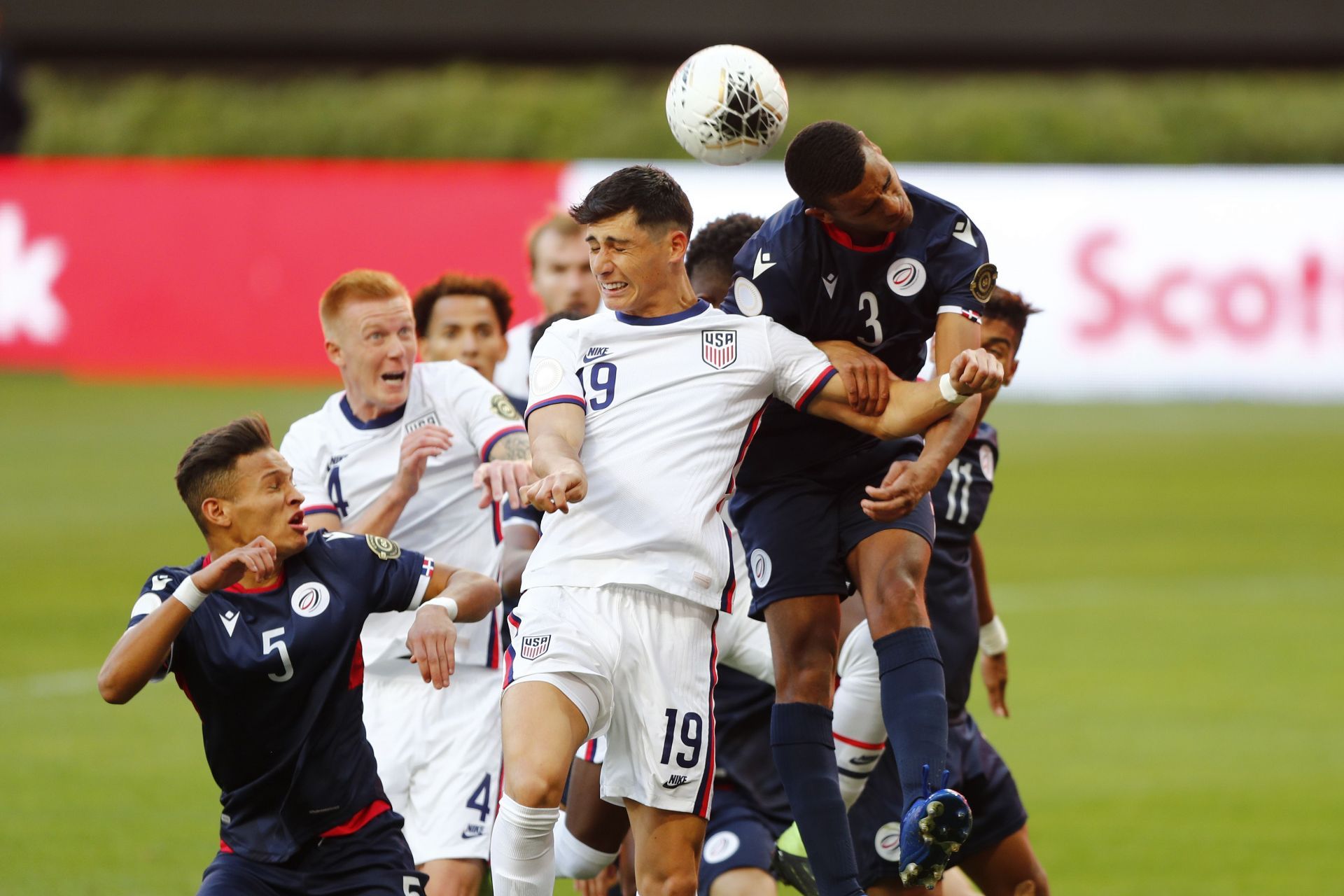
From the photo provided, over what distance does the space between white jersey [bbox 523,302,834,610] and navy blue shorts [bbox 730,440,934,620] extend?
0.34 metres

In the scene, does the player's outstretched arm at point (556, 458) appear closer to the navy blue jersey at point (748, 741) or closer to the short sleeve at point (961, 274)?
the short sleeve at point (961, 274)

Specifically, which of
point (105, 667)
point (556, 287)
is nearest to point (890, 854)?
point (105, 667)

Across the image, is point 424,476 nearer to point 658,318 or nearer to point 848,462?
point 658,318

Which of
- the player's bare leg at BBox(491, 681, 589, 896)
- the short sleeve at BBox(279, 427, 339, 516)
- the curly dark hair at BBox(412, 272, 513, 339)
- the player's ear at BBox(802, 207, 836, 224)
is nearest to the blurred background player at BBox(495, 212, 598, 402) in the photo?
the curly dark hair at BBox(412, 272, 513, 339)

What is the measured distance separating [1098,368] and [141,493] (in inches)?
462

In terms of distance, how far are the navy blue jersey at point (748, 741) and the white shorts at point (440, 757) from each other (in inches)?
31.0

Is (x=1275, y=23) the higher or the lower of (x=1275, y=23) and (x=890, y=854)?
the higher

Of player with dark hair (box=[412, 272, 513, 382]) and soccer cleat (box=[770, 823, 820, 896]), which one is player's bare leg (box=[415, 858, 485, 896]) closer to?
soccer cleat (box=[770, 823, 820, 896])

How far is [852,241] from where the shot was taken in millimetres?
5328

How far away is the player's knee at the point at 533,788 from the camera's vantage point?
4.58 meters

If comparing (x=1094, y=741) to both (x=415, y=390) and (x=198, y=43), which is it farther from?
(x=198, y=43)

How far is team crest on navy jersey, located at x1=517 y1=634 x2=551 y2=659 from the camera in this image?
479 cm

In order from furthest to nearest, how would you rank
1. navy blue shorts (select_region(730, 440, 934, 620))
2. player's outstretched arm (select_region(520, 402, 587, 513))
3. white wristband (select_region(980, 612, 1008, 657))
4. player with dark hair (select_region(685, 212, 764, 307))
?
white wristband (select_region(980, 612, 1008, 657))
player with dark hair (select_region(685, 212, 764, 307))
navy blue shorts (select_region(730, 440, 934, 620))
player's outstretched arm (select_region(520, 402, 587, 513))

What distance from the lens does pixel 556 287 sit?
7766 mm
